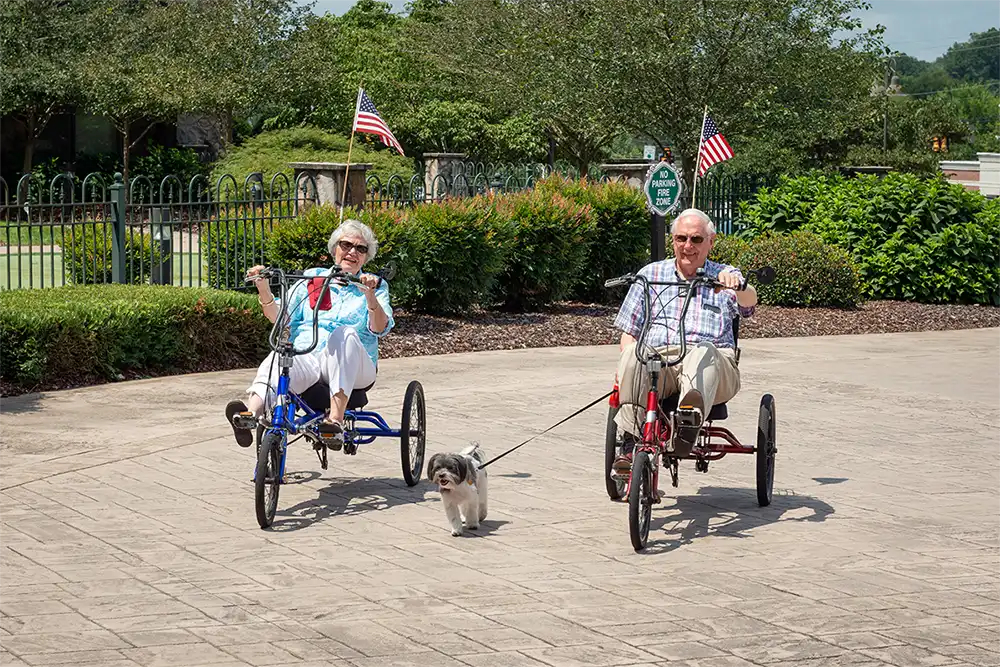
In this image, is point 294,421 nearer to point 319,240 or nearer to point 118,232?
point 319,240

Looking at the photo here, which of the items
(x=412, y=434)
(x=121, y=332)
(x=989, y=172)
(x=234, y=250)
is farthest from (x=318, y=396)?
(x=989, y=172)

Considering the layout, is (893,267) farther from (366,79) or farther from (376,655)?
(366,79)

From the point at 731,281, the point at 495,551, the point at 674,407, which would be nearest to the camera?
the point at 495,551

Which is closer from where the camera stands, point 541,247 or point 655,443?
point 655,443

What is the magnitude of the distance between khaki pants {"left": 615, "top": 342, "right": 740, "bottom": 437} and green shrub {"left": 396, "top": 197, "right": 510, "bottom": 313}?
7.05m

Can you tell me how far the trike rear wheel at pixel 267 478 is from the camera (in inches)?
249

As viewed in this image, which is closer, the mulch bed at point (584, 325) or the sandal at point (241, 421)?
the sandal at point (241, 421)

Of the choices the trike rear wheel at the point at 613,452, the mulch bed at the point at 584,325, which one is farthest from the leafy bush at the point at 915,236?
the trike rear wheel at the point at 613,452

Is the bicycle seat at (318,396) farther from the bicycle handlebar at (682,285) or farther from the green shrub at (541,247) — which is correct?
the green shrub at (541,247)

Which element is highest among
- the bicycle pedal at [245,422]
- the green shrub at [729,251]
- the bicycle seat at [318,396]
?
the green shrub at [729,251]

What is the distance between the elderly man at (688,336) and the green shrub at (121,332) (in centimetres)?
497

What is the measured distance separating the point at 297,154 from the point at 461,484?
75.3ft

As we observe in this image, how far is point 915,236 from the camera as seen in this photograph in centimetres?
1767

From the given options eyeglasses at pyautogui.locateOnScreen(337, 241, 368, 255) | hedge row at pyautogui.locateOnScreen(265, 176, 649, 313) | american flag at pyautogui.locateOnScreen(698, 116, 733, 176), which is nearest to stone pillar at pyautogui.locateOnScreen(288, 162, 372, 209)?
Answer: hedge row at pyautogui.locateOnScreen(265, 176, 649, 313)
